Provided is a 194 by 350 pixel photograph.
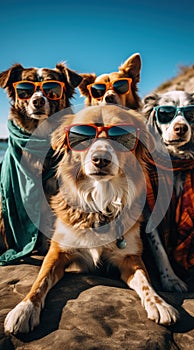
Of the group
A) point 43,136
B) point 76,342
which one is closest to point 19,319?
point 76,342

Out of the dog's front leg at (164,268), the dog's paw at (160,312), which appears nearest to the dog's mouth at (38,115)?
the dog's front leg at (164,268)

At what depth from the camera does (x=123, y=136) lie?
346 cm

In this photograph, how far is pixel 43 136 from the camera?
179 inches

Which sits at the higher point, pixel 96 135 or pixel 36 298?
pixel 96 135

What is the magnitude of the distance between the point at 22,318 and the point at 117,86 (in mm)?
A: 3914

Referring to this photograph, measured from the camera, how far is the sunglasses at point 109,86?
5351 mm

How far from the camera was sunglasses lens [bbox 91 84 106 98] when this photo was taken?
5.36 m

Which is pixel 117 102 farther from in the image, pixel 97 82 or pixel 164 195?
pixel 164 195

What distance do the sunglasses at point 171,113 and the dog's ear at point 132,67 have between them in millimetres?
1905

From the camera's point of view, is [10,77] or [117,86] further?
[117,86]

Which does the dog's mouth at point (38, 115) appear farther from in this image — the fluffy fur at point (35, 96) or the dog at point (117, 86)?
the dog at point (117, 86)

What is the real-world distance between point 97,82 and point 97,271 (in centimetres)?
311

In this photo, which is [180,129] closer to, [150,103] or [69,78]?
[150,103]

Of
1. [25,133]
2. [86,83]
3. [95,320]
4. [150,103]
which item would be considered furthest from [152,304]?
[86,83]
